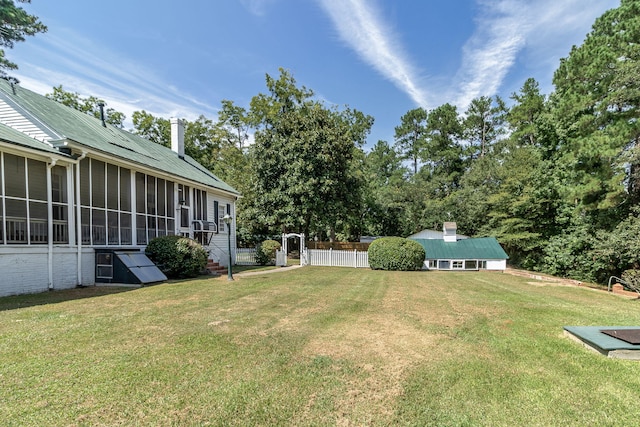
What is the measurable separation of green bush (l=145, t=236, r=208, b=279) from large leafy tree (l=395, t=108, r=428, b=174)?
35306 mm

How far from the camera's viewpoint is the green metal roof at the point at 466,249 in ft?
59.2

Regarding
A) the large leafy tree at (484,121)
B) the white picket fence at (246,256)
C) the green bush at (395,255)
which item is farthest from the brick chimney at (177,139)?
the large leafy tree at (484,121)

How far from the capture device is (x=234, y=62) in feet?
67.8

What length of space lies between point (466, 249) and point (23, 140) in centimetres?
2031

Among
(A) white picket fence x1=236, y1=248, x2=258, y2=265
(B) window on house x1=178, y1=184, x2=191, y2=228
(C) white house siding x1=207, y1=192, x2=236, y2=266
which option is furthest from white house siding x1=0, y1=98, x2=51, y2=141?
(A) white picket fence x1=236, y1=248, x2=258, y2=265

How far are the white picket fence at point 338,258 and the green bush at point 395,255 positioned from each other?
2.47 feet

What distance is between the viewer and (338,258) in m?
18.4

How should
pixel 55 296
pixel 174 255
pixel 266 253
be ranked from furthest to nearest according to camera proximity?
pixel 266 253 → pixel 174 255 → pixel 55 296

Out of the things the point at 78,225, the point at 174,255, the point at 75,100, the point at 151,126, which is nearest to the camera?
the point at 78,225

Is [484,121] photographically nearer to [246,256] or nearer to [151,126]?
[246,256]

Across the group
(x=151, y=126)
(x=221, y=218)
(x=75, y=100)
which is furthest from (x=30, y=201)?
(x=151, y=126)

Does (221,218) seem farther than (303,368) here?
Yes

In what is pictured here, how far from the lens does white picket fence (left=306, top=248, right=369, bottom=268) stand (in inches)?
704

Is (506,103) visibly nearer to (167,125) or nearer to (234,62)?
(234,62)
